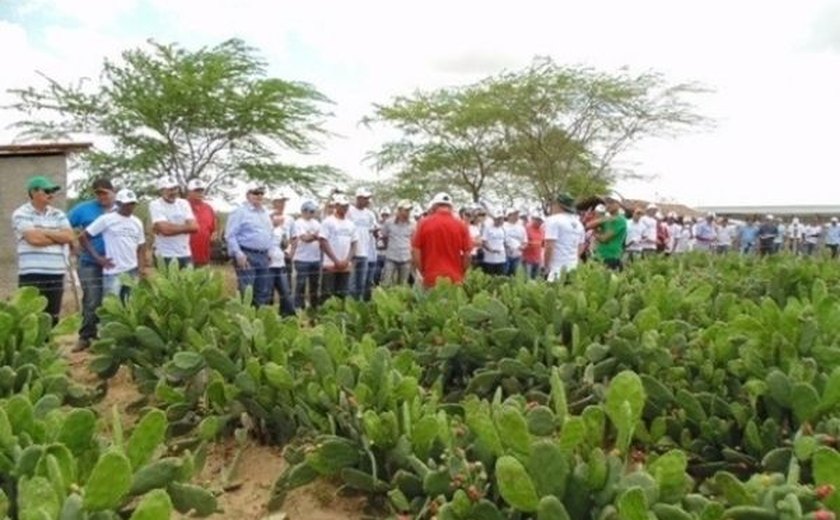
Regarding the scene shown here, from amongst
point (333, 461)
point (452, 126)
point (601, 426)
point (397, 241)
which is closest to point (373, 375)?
point (333, 461)

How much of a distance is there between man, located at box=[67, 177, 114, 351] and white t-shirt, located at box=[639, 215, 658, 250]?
36.6 feet

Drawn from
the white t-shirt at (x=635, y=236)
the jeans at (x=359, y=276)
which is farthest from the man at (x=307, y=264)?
the white t-shirt at (x=635, y=236)

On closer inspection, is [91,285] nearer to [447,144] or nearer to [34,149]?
[34,149]

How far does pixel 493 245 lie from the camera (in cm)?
1404

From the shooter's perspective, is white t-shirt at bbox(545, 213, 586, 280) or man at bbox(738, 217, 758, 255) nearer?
white t-shirt at bbox(545, 213, 586, 280)

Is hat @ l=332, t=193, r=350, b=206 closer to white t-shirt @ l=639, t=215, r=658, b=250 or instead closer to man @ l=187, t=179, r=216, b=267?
man @ l=187, t=179, r=216, b=267

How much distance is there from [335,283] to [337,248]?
44cm

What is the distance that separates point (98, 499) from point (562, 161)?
103 feet

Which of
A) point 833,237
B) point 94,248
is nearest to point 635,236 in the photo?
point 94,248

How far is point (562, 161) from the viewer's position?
32719 millimetres

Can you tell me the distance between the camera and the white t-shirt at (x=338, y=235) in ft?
33.2

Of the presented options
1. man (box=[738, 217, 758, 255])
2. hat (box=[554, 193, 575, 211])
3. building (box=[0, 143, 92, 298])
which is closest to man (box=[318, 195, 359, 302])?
hat (box=[554, 193, 575, 211])

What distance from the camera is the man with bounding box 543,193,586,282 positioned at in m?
8.71

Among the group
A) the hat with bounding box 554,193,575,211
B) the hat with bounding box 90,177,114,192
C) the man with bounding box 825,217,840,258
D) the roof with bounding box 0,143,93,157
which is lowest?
the man with bounding box 825,217,840,258
